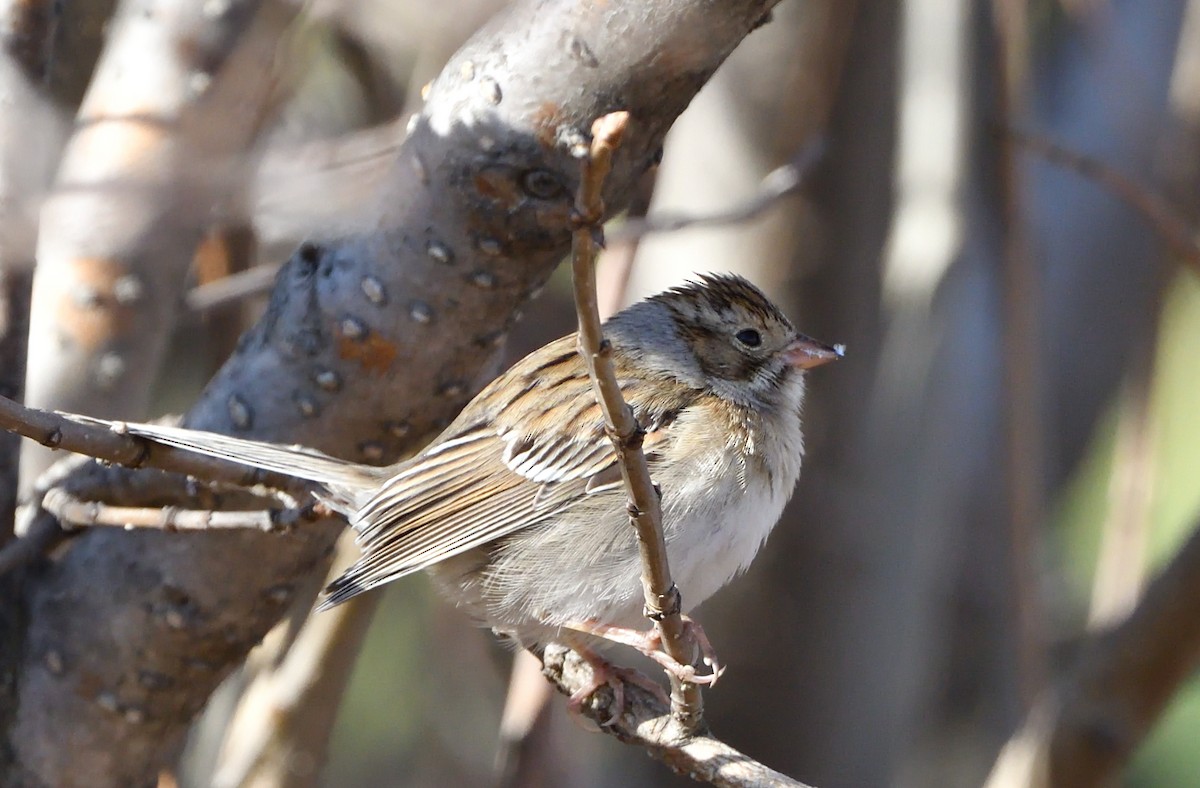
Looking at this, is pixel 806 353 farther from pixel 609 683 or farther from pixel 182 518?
pixel 182 518

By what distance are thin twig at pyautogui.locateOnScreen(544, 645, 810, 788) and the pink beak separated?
0.68m

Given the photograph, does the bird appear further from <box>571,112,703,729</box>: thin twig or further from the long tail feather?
<box>571,112,703,729</box>: thin twig

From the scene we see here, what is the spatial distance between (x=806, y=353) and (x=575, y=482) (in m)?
0.53

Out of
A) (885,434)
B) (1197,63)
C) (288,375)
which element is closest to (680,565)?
(288,375)

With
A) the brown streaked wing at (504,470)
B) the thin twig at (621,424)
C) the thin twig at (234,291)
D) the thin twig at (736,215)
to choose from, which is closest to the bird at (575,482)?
the brown streaked wing at (504,470)

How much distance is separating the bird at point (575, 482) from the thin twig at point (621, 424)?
0.33 m

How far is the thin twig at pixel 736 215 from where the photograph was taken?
2.59m

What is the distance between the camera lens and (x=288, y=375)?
2.30m

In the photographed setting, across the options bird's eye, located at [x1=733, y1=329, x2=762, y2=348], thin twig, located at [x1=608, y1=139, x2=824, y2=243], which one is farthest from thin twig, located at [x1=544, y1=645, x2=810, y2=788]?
thin twig, located at [x1=608, y1=139, x2=824, y2=243]

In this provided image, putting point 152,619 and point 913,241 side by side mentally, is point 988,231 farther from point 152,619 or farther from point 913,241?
point 152,619

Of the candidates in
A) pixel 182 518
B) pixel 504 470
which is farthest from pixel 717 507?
pixel 182 518

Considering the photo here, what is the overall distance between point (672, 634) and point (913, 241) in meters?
2.10

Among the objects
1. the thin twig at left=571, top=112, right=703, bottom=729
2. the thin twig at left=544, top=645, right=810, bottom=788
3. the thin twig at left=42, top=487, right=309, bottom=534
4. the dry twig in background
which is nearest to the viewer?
the thin twig at left=571, top=112, right=703, bottom=729

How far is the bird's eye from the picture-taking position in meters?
2.63
